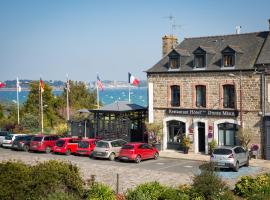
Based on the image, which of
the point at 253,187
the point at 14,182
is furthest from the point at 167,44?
the point at 14,182

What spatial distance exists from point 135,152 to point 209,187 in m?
14.0

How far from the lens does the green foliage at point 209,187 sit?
18.1 meters

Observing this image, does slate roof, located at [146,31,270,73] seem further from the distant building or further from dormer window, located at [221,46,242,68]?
dormer window, located at [221,46,242,68]

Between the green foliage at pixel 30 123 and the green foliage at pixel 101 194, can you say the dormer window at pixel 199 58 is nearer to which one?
the green foliage at pixel 101 194

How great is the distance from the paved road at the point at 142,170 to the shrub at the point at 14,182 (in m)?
6.60

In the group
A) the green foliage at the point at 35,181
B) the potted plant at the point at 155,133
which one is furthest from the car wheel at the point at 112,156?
the green foliage at the point at 35,181

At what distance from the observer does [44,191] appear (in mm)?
17422

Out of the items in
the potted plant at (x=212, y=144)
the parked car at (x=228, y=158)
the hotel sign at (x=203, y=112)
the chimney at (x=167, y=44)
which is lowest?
the parked car at (x=228, y=158)

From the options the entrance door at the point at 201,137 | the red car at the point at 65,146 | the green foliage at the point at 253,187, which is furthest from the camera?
the red car at the point at 65,146

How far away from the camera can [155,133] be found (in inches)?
1460

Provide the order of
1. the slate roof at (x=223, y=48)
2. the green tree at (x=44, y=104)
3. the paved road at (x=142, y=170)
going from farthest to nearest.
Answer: the green tree at (x=44, y=104)
the slate roof at (x=223, y=48)
the paved road at (x=142, y=170)

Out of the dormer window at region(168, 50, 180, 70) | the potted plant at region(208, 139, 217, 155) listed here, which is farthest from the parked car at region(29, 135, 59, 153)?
the potted plant at region(208, 139, 217, 155)

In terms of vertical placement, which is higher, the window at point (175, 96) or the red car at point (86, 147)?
the window at point (175, 96)

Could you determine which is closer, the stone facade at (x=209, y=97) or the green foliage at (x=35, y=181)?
the green foliage at (x=35, y=181)
